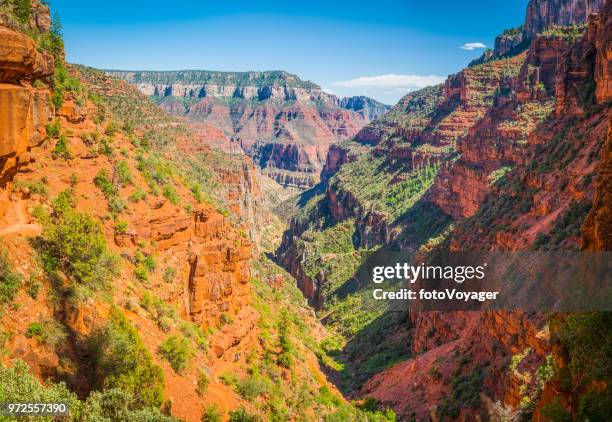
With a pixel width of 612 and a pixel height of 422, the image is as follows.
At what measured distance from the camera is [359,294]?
78.8 meters

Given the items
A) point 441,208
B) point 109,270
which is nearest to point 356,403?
point 109,270

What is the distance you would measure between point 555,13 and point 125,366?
373 feet

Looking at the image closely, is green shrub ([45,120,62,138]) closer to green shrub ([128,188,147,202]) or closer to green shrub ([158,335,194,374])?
green shrub ([128,188,147,202])

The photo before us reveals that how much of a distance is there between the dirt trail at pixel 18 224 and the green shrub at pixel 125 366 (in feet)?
15.3

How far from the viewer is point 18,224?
2014 cm

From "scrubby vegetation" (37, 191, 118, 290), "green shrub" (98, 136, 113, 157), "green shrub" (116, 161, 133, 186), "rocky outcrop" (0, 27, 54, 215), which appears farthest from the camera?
"green shrub" (98, 136, 113, 157)

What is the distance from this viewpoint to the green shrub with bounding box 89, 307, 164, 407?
17812mm

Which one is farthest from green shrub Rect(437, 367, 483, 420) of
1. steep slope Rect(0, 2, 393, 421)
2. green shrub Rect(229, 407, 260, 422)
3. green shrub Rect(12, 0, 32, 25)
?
green shrub Rect(12, 0, 32, 25)

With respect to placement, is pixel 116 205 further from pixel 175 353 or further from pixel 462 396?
pixel 462 396

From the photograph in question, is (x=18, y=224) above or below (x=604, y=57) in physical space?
below

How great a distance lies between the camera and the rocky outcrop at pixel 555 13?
97.7 meters

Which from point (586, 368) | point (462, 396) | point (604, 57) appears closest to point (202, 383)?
point (586, 368)

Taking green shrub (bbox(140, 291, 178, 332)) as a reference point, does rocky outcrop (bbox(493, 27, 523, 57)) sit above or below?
above

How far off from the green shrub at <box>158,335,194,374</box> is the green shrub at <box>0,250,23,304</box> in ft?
22.6
